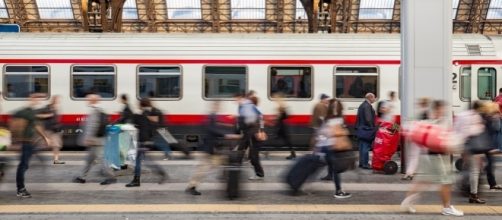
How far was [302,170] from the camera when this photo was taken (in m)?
9.49

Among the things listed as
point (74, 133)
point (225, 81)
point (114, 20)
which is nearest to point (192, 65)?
point (225, 81)

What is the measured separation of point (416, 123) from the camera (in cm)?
819

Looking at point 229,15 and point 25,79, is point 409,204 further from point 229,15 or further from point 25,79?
point 229,15

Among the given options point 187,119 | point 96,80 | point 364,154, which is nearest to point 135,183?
point 364,154

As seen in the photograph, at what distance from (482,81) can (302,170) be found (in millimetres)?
8662

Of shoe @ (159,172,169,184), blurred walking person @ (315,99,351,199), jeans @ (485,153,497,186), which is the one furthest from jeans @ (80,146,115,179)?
jeans @ (485,153,497,186)

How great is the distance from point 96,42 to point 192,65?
8.76 ft

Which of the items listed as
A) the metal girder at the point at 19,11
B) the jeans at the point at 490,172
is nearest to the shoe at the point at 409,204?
the jeans at the point at 490,172

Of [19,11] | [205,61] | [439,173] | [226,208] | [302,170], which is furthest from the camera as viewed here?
[19,11]

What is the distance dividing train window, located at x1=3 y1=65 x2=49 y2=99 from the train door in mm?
11322

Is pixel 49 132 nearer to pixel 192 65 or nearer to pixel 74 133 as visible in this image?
pixel 74 133

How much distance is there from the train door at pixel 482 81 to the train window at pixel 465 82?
0.17ft

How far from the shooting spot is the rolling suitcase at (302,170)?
30.9 feet

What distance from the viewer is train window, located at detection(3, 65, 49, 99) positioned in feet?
52.6
